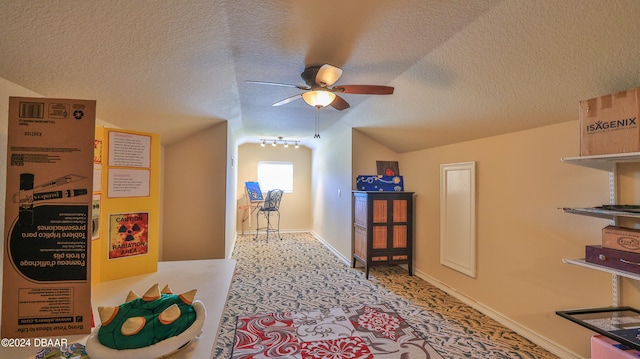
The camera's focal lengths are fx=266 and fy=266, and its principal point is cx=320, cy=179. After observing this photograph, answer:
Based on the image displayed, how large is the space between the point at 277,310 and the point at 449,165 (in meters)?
2.63

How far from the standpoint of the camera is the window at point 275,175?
7.26 metres

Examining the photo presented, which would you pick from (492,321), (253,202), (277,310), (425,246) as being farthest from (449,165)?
(253,202)

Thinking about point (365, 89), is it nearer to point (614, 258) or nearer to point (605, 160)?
point (605, 160)

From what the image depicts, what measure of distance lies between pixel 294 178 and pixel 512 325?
18.7 feet

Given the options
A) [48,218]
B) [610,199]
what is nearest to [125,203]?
[48,218]

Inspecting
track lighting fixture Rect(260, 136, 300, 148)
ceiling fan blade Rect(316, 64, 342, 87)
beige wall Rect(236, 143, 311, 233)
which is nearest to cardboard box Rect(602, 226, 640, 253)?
ceiling fan blade Rect(316, 64, 342, 87)

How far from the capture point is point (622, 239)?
1.56 metres

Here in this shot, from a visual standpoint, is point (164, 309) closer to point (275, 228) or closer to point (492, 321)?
point (492, 321)

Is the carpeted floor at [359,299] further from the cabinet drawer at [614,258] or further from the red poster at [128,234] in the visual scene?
the red poster at [128,234]

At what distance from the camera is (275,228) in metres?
7.23

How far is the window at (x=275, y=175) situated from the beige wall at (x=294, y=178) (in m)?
0.11

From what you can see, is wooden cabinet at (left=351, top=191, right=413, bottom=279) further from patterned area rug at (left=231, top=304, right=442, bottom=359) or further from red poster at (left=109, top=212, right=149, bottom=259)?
red poster at (left=109, top=212, right=149, bottom=259)

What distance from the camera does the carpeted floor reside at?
7.31 feet

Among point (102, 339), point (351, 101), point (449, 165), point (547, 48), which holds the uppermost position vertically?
point (351, 101)
